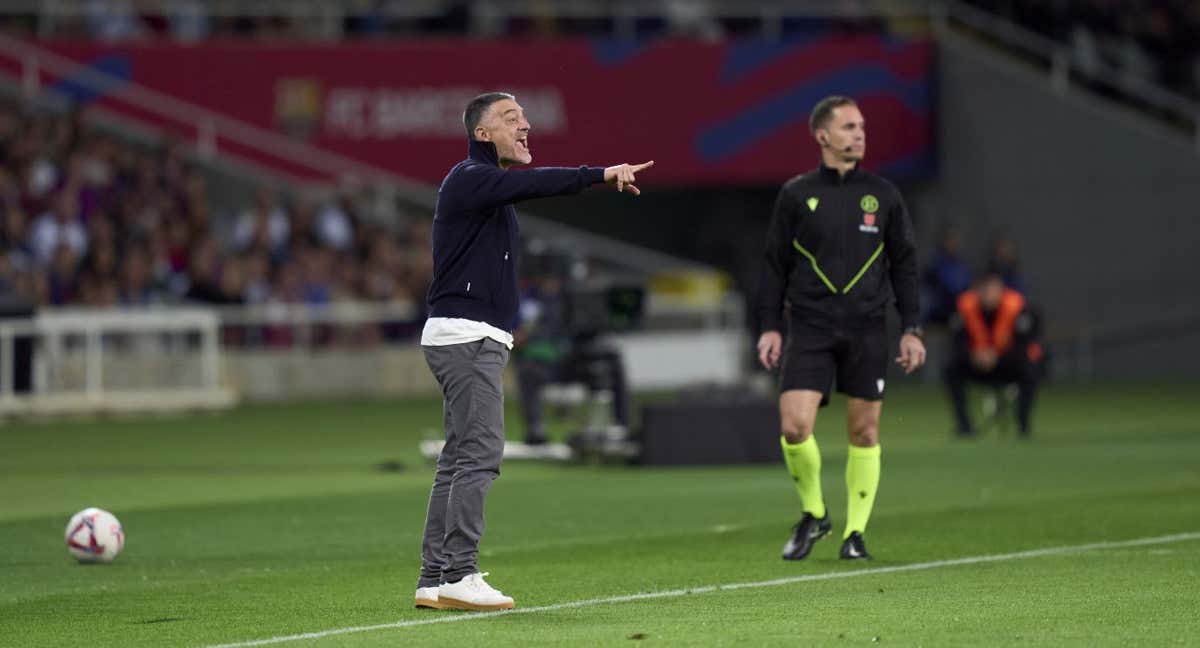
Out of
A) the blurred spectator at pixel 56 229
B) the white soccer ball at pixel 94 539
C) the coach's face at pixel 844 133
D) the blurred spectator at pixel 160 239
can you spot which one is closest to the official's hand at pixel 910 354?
the coach's face at pixel 844 133

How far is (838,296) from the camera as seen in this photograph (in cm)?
1179

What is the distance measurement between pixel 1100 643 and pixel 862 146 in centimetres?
375

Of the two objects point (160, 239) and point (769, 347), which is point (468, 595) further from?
point (160, 239)

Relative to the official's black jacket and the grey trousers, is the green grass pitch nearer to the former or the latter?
the grey trousers

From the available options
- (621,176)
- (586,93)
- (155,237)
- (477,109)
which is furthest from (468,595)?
(586,93)

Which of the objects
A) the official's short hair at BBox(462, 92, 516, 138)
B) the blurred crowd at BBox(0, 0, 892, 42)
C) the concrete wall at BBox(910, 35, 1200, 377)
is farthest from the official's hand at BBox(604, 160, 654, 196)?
the concrete wall at BBox(910, 35, 1200, 377)

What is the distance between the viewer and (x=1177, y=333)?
111ft

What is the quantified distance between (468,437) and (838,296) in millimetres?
2805

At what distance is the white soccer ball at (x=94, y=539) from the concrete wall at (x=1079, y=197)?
2330 cm

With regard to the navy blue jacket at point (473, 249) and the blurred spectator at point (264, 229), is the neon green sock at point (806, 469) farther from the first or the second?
the blurred spectator at point (264, 229)

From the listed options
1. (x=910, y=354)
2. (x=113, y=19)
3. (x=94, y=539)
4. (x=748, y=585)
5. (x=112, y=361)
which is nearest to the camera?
(x=748, y=585)

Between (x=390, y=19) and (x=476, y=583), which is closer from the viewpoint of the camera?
(x=476, y=583)

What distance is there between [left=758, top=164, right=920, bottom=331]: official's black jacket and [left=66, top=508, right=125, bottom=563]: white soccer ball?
3.64 metres

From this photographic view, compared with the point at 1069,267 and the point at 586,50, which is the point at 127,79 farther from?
the point at 1069,267
